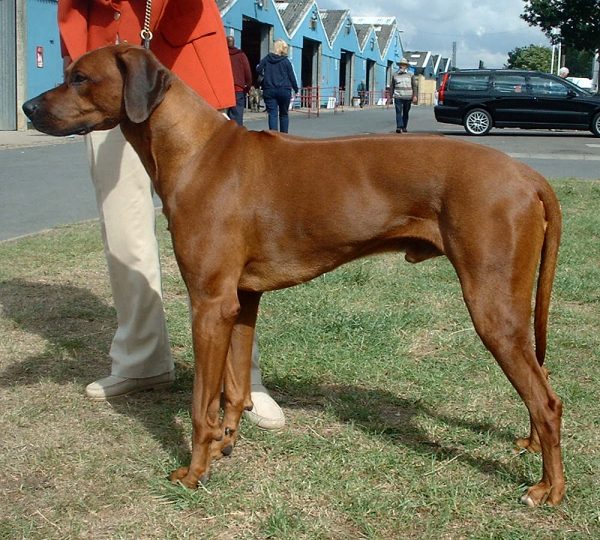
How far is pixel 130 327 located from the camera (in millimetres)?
4242

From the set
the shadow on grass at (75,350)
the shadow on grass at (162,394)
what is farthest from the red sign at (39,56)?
the shadow on grass at (162,394)

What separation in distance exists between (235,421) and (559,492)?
1.38 metres

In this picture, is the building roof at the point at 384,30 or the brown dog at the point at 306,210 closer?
the brown dog at the point at 306,210

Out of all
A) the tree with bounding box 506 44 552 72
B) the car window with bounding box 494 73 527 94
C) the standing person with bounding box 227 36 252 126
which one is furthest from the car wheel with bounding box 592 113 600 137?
the tree with bounding box 506 44 552 72

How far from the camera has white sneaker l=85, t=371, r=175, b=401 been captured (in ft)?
13.8

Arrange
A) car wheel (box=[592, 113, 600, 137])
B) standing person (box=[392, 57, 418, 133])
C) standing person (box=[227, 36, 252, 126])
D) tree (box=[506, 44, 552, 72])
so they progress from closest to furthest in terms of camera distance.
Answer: standing person (box=[227, 36, 252, 126]) < standing person (box=[392, 57, 418, 133]) < car wheel (box=[592, 113, 600, 137]) < tree (box=[506, 44, 552, 72])

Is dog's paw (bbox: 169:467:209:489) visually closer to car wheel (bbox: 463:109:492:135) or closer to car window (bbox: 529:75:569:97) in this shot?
car wheel (bbox: 463:109:492:135)

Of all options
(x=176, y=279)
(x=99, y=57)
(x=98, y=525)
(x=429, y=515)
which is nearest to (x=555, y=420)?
(x=429, y=515)

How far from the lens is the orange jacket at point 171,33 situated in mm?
3695

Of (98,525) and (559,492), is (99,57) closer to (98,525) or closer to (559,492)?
(98,525)

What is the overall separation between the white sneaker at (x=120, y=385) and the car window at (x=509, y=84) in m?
20.9

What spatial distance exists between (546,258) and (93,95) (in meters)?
1.83

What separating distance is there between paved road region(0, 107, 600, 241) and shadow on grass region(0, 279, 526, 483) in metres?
2.92

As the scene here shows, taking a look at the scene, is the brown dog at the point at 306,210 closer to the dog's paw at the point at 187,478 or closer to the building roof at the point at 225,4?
the dog's paw at the point at 187,478
